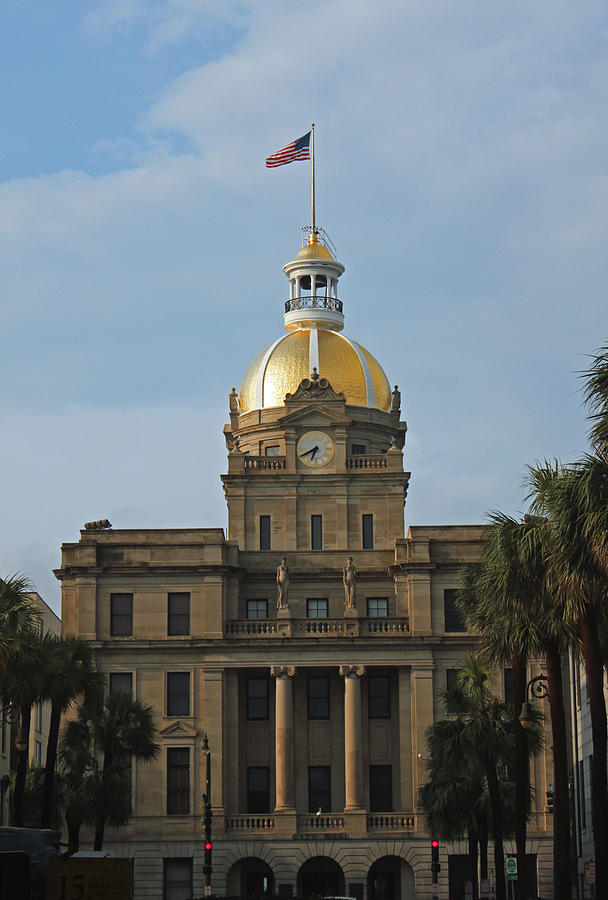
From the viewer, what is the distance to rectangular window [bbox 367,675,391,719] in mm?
80750

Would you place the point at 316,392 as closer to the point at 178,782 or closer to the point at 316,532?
the point at 316,532

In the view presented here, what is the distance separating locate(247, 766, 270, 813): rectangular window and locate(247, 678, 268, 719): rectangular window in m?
2.95

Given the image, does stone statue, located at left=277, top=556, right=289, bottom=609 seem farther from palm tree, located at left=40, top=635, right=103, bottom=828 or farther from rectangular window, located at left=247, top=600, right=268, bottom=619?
palm tree, located at left=40, top=635, right=103, bottom=828

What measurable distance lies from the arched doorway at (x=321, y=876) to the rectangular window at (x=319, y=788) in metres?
2.72

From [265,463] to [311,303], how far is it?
15675 mm

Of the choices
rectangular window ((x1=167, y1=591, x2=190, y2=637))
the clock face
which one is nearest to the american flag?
the clock face

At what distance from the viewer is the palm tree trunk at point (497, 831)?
50031 mm

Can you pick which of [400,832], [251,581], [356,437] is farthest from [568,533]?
[356,437]

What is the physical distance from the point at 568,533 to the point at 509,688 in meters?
47.0

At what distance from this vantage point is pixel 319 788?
263 ft

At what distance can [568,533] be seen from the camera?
33438 millimetres

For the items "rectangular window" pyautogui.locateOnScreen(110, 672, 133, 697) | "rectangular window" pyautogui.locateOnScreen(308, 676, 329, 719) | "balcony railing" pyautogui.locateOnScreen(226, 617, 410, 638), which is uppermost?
"balcony railing" pyautogui.locateOnScreen(226, 617, 410, 638)

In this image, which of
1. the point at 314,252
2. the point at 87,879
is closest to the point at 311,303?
the point at 314,252

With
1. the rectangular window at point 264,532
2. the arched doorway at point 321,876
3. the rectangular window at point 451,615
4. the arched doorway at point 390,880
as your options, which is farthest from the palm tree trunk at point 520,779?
the rectangular window at point 264,532
